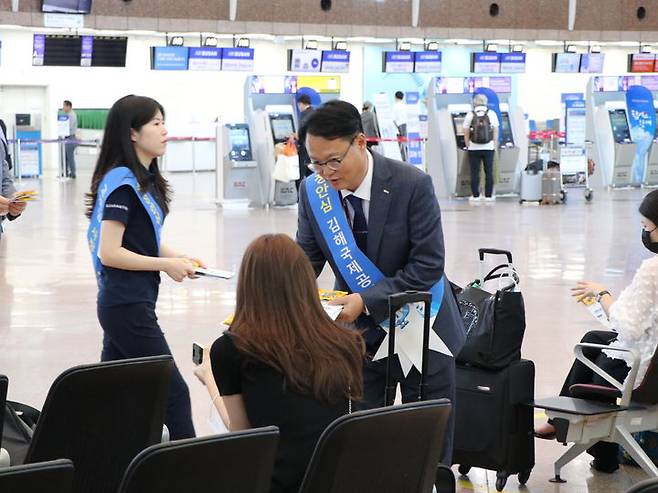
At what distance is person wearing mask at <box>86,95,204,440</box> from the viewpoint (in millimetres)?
3723

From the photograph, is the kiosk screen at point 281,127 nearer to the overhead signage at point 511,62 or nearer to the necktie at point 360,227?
the overhead signage at point 511,62

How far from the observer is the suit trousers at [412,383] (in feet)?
11.5

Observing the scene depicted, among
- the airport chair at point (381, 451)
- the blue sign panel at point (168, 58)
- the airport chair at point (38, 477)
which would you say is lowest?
the airport chair at point (381, 451)

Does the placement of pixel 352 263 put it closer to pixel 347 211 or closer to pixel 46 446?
pixel 347 211

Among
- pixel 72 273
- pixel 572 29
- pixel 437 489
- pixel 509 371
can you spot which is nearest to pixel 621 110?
pixel 572 29

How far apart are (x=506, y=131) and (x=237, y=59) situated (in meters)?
6.42

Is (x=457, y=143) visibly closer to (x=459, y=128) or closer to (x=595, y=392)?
(x=459, y=128)

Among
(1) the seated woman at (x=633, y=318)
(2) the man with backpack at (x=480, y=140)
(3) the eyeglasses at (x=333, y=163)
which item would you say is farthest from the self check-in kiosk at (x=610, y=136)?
(3) the eyeglasses at (x=333, y=163)

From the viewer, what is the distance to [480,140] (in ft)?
54.2

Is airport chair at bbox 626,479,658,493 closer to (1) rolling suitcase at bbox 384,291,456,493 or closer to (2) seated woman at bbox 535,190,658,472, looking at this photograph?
(1) rolling suitcase at bbox 384,291,456,493

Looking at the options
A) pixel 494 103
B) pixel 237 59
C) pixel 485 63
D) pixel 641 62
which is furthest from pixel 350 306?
pixel 641 62

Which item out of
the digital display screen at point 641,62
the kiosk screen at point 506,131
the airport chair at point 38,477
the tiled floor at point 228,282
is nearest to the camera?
the airport chair at point 38,477

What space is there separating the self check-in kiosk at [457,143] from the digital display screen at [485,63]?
5.05 meters

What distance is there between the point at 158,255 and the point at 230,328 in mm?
1219
